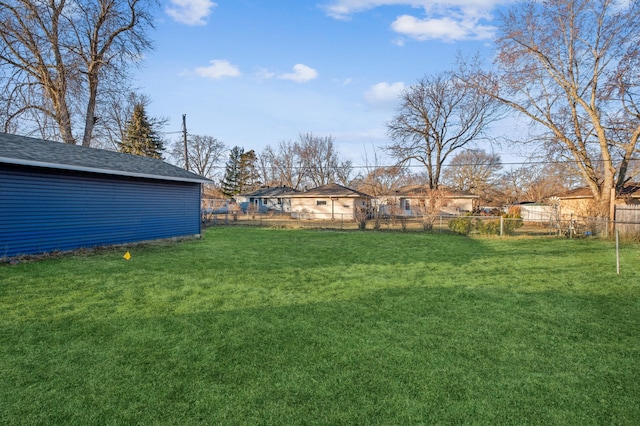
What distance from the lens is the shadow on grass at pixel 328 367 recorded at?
7.54 feet

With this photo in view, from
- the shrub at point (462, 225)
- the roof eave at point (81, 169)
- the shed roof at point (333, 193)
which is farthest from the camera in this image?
the shed roof at point (333, 193)

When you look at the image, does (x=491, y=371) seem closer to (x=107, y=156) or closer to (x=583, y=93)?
(x=107, y=156)

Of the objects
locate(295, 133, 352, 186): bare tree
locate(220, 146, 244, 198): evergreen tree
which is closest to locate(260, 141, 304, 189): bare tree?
locate(295, 133, 352, 186): bare tree

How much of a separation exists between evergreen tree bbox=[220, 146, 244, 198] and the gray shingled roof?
118 feet

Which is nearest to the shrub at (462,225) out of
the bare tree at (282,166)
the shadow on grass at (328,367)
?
the shadow on grass at (328,367)

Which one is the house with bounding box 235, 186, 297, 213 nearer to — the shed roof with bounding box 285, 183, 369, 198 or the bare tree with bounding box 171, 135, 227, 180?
the shed roof with bounding box 285, 183, 369, 198

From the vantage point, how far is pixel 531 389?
2.60 metres

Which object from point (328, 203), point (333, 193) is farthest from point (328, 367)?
point (328, 203)

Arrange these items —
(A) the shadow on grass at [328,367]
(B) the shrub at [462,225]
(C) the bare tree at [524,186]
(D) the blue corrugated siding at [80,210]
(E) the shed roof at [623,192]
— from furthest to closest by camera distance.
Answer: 1. (C) the bare tree at [524,186]
2. (E) the shed roof at [623,192]
3. (B) the shrub at [462,225]
4. (D) the blue corrugated siding at [80,210]
5. (A) the shadow on grass at [328,367]

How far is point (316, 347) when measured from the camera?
11.0 feet

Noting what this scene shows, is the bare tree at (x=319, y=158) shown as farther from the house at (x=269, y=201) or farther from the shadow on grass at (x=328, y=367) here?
the shadow on grass at (x=328, y=367)

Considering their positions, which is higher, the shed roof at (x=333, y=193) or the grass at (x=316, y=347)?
the shed roof at (x=333, y=193)

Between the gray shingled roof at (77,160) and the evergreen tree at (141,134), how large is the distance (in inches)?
768

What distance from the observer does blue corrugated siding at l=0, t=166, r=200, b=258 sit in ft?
26.0
